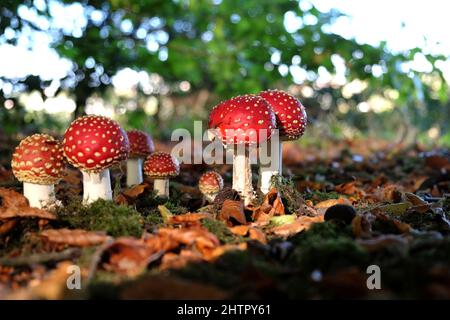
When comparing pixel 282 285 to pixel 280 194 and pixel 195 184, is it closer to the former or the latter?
pixel 280 194

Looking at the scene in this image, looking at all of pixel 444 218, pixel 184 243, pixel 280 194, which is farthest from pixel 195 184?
pixel 444 218

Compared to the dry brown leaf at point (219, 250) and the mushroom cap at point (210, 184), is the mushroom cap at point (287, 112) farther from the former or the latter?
the dry brown leaf at point (219, 250)

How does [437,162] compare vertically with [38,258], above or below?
above

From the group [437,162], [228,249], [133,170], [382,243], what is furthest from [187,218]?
[437,162]

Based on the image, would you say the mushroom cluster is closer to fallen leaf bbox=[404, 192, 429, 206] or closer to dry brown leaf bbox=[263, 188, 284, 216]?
dry brown leaf bbox=[263, 188, 284, 216]

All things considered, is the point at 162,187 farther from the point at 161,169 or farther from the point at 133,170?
the point at 133,170

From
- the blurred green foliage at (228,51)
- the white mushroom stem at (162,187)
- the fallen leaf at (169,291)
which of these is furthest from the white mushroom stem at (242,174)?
the blurred green foliage at (228,51)
